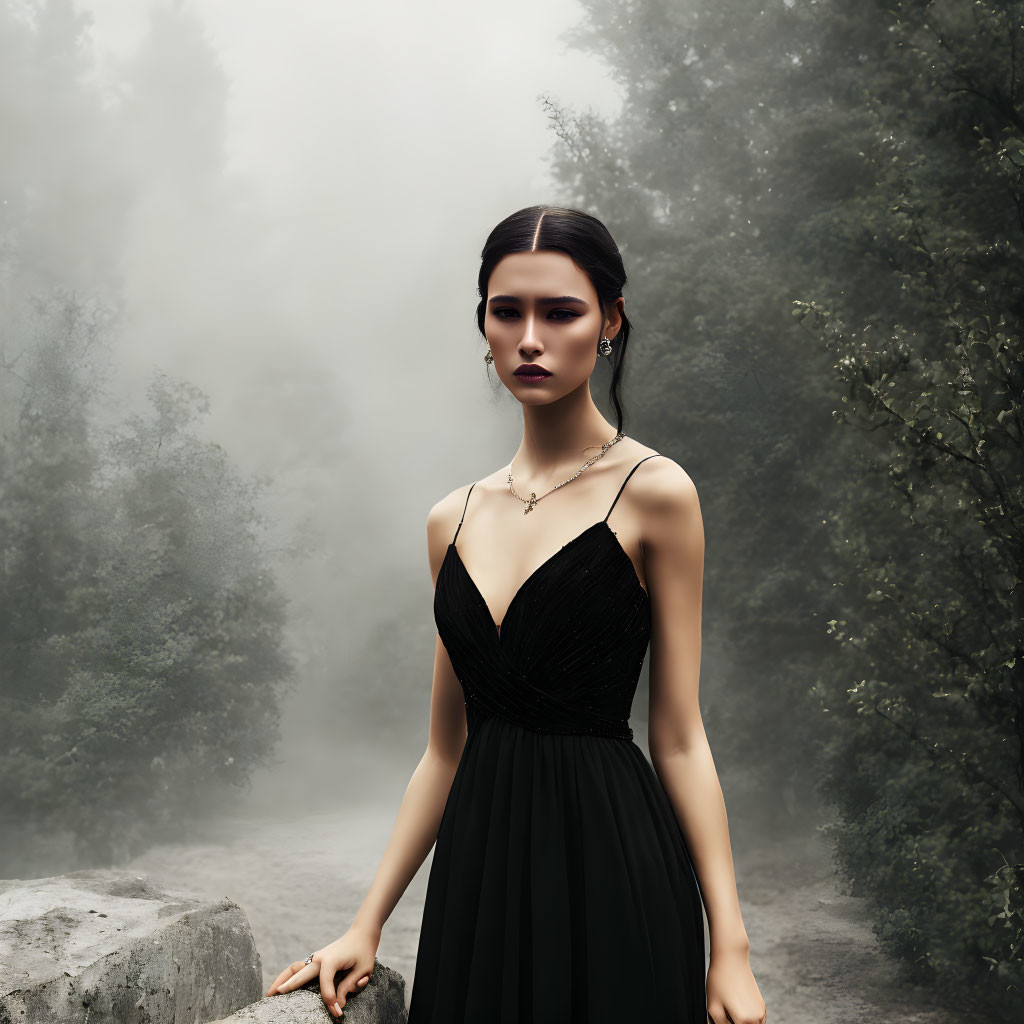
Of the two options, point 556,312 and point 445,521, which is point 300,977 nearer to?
point 445,521

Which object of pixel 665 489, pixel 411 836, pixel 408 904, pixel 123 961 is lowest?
pixel 123 961

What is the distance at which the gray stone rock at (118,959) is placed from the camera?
240cm

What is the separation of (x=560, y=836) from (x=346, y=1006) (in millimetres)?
478

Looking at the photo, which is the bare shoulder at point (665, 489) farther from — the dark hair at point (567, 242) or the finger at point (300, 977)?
the finger at point (300, 977)

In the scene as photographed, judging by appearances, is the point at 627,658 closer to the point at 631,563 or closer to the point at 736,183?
the point at 631,563

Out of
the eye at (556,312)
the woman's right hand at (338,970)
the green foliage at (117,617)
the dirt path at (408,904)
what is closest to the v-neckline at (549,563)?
the eye at (556,312)

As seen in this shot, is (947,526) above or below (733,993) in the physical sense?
above

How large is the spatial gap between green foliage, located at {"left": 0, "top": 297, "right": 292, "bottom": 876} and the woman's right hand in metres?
16.7

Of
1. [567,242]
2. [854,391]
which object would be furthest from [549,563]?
[854,391]

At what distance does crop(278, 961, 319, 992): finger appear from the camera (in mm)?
1786

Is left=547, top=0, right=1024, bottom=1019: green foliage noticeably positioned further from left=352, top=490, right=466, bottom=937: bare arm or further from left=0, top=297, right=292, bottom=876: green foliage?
left=0, top=297, right=292, bottom=876: green foliage

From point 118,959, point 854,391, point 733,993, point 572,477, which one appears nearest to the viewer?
point 733,993

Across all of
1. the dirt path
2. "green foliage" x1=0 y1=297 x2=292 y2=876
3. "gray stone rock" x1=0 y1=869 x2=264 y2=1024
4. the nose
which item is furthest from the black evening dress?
"green foliage" x1=0 y1=297 x2=292 y2=876

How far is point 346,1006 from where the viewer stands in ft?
5.90
